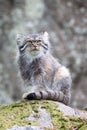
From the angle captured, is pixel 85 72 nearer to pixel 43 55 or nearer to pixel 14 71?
pixel 14 71

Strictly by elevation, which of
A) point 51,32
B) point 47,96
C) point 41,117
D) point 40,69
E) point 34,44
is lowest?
point 41,117

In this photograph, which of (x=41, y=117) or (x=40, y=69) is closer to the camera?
(x=41, y=117)

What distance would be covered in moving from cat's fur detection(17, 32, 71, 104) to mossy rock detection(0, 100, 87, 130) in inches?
24.4

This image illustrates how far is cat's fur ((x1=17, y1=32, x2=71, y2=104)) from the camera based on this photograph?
8.30 meters

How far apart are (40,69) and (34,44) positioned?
1.42 ft

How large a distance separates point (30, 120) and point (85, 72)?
839 centimetres

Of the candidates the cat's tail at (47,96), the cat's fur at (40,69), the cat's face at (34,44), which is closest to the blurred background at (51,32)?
the cat's fur at (40,69)

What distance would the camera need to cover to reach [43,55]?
8.45m

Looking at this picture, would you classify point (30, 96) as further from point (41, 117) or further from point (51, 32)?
point (51, 32)

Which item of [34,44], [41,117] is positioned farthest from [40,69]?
[41,117]

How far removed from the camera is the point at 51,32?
15.8 m

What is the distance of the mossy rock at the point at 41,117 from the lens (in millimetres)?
6953

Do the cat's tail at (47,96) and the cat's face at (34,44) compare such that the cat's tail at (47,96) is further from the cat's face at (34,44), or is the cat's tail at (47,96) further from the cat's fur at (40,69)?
the cat's face at (34,44)

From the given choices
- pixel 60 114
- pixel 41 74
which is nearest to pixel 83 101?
pixel 41 74
